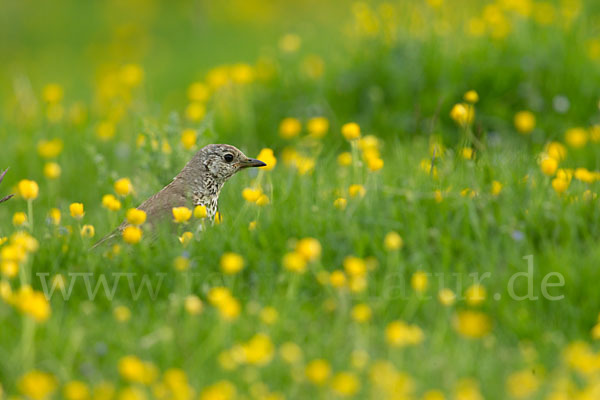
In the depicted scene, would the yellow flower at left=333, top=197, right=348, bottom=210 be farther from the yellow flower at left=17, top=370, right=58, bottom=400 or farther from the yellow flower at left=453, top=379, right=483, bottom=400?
the yellow flower at left=17, top=370, right=58, bottom=400

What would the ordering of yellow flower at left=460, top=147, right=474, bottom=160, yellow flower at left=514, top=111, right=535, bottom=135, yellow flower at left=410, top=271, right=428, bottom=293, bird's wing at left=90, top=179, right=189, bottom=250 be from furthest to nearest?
yellow flower at left=514, top=111, right=535, bottom=135 < yellow flower at left=460, top=147, right=474, bottom=160 < bird's wing at left=90, top=179, right=189, bottom=250 < yellow flower at left=410, top=271, right=428, bottom=293

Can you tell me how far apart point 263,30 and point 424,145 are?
420 inches

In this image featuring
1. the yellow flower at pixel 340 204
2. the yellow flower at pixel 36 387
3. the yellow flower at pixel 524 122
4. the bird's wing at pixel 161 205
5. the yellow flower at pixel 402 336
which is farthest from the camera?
the yellow flower at pixel 524 122

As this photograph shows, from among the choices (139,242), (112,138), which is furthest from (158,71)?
(139,242)

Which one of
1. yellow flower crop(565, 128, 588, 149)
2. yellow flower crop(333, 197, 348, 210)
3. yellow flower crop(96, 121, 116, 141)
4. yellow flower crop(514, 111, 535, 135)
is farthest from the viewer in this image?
yellow flower crop(96, 121, 116, 141)

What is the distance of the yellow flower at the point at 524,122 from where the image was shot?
784 cm

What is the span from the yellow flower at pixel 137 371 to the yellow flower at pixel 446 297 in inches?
56.0

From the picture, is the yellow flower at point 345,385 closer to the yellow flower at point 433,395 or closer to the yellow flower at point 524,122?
the yellow flower at point 433,395

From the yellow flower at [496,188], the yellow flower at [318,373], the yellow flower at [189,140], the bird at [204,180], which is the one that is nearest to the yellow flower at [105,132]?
the yellow flower at [189,140]

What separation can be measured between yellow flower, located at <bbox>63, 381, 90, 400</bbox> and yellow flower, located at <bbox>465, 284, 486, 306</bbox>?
1.90 m

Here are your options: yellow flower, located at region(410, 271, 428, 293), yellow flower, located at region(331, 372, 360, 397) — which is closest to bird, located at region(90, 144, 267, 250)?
yellow flower, located at region(410, 271, 428, 293)

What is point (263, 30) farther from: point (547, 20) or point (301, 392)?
point (301, 392)

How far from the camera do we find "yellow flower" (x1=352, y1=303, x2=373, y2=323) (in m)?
3.93

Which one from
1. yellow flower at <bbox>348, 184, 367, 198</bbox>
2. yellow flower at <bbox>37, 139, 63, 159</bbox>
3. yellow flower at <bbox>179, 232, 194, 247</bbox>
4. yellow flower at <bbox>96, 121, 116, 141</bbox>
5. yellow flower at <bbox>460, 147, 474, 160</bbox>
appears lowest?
yellow flower at <bbox>96, 121, 116, 141</bbox>
